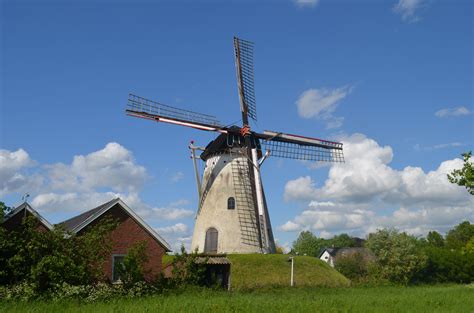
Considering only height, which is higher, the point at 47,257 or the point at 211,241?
the point at 211,241

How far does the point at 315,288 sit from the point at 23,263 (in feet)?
60.1

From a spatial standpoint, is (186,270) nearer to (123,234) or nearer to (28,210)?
(123,234)

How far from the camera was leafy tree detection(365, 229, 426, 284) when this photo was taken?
48875 millimetres

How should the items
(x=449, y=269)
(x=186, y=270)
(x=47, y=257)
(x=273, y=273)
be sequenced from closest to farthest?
1. (x=47, y=257)
2. (x=186, y=270)
3. (x=273, y=273)
4. (x=449, y=269)

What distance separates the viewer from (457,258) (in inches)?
2199

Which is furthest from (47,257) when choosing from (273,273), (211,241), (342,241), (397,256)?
(342,241)

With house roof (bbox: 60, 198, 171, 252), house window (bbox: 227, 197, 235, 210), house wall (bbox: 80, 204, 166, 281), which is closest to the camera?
house roof (bbox: 60, 198, 171, 252)

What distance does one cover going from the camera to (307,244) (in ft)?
350

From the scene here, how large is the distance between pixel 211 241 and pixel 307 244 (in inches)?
2843

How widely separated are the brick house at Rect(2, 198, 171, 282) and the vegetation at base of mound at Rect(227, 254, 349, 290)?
21.6 feet

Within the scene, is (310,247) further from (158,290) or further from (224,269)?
(158,290)

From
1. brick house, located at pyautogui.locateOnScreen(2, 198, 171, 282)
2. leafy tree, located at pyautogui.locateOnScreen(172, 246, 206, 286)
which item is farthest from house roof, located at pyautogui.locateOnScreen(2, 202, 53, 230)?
leafy tree, located at pyautogui.locateOnScreen(172, 246, 206, 286)

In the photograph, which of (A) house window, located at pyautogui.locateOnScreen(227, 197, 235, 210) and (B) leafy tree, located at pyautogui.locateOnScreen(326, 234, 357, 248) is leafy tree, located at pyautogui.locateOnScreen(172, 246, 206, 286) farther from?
(B) leafy tree, located at pyautogui.locateOnScreen(326, 234, 357, 248)

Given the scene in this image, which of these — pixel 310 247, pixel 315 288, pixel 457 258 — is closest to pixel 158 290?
pixel 315 288
